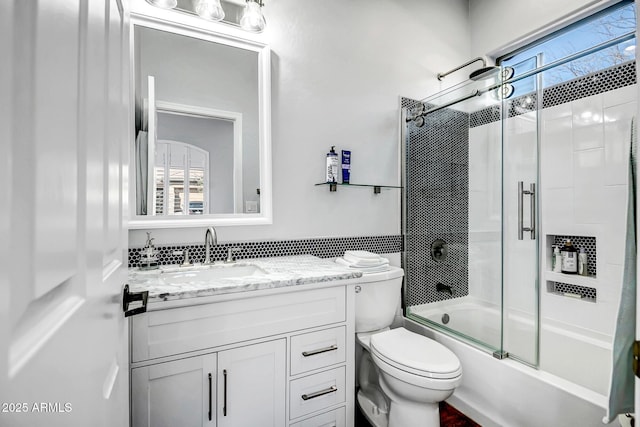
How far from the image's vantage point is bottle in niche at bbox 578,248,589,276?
1.89 m

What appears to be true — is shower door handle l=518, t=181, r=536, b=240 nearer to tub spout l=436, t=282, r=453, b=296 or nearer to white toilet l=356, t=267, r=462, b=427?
tub spout l=436, t=282, r=453, b=296

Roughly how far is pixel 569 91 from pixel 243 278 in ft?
7.62

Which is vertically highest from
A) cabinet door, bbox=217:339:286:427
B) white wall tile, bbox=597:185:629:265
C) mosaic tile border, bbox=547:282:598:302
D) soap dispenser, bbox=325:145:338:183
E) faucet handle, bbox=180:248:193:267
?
soap dispenser, bbox=325:145:338:183

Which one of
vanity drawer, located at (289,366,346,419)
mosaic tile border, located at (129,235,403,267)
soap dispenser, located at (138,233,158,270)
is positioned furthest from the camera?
mosaic tile border, located at (129,235,403,267)

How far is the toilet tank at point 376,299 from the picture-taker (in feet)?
5.65

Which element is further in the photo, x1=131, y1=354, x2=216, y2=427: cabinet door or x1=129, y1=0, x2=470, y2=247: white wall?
x1=129, y1=0, x2=470, y2=247: white wall

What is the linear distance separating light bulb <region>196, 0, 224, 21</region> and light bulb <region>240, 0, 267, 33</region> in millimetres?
144

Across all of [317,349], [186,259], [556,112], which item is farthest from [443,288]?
[186,259]

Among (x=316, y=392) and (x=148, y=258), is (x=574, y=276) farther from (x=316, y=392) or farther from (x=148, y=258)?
(x=148, y=258)

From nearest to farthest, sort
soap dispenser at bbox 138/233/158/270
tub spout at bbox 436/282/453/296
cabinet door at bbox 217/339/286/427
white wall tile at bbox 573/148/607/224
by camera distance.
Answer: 1. cabinet door at bbox 217/339/286/427
2. soap dispenser at bbox 138/233/158/270
3. white wall tile at bbox 573/148/607/224
4. tub spout at bbox 436/282/453/296

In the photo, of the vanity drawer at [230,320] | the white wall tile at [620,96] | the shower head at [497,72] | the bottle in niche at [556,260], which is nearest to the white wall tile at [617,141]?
the white wall tile at [620,96]

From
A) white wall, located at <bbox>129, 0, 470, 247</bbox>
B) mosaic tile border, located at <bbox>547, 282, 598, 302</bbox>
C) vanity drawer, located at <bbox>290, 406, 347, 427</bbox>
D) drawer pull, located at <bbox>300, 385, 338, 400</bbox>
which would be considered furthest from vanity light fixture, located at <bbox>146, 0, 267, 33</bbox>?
mosaic tile border, located at <bbox>547, 282, 598, 302</bbox>

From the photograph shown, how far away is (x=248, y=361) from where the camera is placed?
124 cm

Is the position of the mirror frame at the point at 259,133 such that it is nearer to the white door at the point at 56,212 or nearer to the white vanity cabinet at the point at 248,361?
the white vanity cabinet at the point at 248,361
